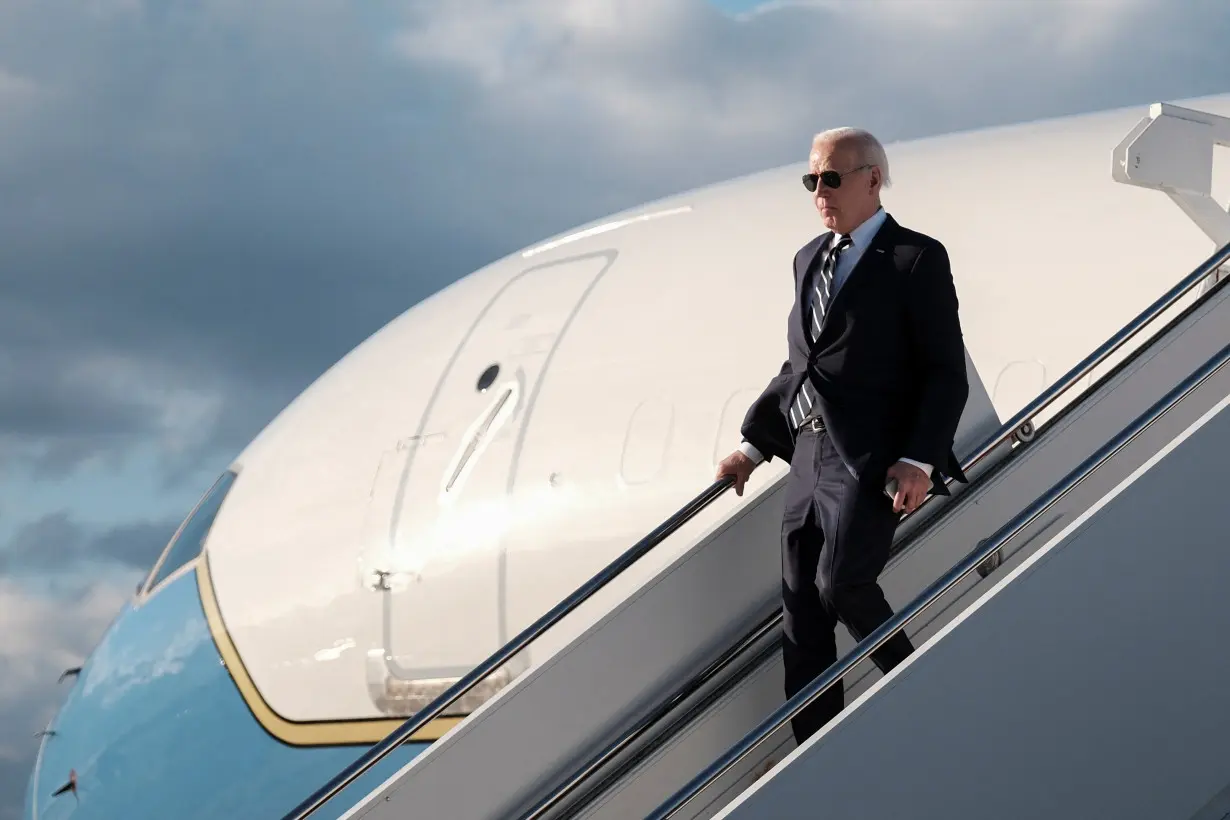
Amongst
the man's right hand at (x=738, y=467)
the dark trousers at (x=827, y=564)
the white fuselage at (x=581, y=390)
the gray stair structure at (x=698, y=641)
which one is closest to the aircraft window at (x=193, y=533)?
the white fuselage at (x=581, y=390)

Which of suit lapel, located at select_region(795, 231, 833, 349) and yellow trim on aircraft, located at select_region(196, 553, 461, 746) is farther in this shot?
yellow trim on aircraft, located at select_region(196, 553, 461, 746)

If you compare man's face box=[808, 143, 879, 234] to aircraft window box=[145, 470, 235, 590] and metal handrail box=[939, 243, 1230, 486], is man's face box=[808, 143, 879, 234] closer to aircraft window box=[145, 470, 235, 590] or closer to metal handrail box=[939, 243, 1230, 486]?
metal handrail box=[939, 243, 1230, 486]

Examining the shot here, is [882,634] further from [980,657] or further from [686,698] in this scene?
[686,698]

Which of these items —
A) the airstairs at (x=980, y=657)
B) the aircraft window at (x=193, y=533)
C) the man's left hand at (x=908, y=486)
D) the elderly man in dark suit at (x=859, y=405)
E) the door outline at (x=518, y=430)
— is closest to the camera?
the airstairs at (x=980, y=657)

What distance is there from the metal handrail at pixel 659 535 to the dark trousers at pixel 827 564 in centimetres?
32

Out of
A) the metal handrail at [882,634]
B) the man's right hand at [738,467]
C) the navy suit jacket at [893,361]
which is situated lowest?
the metal handrail at [882,634]

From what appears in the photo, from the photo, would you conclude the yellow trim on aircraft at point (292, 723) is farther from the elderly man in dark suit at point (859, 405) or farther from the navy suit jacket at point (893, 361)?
the navy suit jacket at point (893, 361)

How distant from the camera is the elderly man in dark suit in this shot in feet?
10.2

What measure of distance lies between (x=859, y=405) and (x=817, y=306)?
0.30 meters

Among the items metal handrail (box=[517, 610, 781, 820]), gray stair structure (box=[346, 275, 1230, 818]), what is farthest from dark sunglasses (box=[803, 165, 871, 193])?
metal handrail (box=[517, 610, 781, 820])

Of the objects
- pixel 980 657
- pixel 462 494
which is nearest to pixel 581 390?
pixel 462 494

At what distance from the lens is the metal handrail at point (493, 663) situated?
12.3ft

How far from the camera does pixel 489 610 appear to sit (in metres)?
5.60

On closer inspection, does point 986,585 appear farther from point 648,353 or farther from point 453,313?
point 453,313
